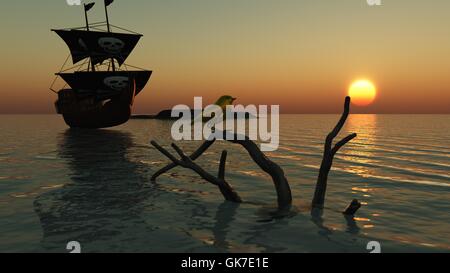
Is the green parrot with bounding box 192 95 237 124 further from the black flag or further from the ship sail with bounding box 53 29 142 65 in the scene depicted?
the black flag

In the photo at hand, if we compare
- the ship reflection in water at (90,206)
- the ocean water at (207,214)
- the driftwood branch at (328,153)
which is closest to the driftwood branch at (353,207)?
the ocean water at (207,214)

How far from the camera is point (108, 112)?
221ft

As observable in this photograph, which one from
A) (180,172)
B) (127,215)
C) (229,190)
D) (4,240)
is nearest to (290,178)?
(180,172)

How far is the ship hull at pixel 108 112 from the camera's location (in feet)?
220

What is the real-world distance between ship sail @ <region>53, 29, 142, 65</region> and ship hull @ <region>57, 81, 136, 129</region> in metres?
10.4

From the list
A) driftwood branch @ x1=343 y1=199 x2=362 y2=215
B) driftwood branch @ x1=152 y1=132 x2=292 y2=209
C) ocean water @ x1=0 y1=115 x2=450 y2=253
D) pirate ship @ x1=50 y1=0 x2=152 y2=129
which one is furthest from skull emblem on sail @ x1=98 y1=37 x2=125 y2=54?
driftwood branch @ x1=343 y1=199 x2=362 y2=215

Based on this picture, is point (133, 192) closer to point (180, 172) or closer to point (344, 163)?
point (180, 172)

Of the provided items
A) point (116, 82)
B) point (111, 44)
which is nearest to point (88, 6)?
point (111, 44)

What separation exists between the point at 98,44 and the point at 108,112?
675 inches

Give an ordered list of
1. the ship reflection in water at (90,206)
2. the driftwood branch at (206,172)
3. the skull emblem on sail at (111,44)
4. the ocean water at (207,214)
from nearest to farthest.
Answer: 1. the ocean water at (207,214)
2. the ship reflection in water at (90,206)
3. the driftwood branch at (206,172)
4. the skull emblem on sail at (111,44)

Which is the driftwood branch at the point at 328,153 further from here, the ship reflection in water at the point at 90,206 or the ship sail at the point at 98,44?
the ship sail at the point at 98,44

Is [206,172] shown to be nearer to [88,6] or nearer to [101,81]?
[101,81]

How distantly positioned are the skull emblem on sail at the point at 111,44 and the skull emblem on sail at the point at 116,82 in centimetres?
909
